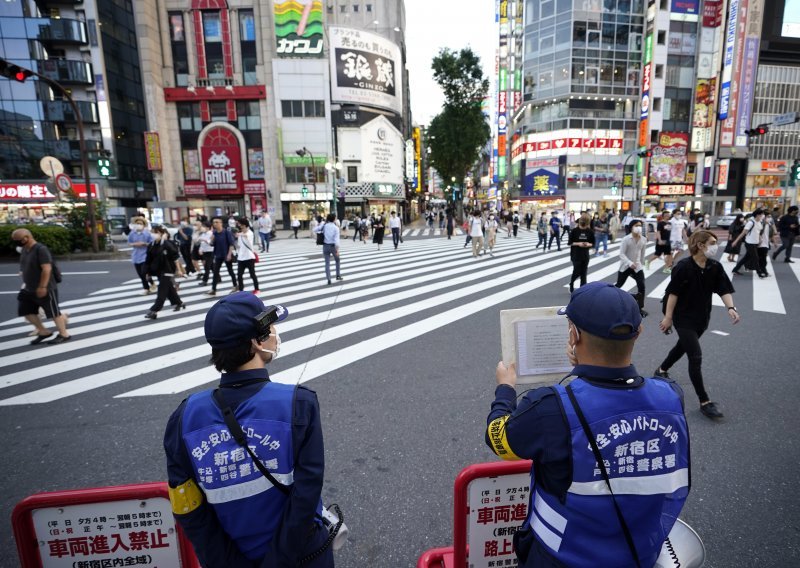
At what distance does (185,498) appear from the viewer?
1401 mm

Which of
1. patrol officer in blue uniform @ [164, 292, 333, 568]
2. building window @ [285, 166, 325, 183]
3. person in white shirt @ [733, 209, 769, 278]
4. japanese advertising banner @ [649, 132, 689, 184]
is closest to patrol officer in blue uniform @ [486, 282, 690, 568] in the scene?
patrol officer in blue uniform @ [164, 292, 333, 568]

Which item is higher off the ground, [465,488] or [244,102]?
[244,102]

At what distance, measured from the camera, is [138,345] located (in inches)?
256

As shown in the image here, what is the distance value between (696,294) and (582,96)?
48239mm

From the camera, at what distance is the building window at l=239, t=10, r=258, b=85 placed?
120 feet

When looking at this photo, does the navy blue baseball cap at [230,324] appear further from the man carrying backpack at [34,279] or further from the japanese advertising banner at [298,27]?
the japanese advertising banner at [298,27]

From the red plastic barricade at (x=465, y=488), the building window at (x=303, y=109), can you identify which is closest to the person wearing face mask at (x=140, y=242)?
the red plastic barricade at (x=465, y=488)

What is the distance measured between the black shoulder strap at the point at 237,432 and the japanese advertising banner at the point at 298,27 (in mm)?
41731

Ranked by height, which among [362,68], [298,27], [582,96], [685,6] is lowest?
[582,96]

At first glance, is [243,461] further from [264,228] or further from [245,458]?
[264,228]

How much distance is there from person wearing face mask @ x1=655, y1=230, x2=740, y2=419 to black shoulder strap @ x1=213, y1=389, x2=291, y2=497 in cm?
411

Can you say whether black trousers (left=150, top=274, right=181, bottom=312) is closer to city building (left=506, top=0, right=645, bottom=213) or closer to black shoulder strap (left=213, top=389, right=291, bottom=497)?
black shoulder strap (left=213, top=389, right=291, bottom=497)

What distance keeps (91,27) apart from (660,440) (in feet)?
152

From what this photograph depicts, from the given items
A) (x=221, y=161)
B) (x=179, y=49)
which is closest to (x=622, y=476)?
(x=221, y=161)
